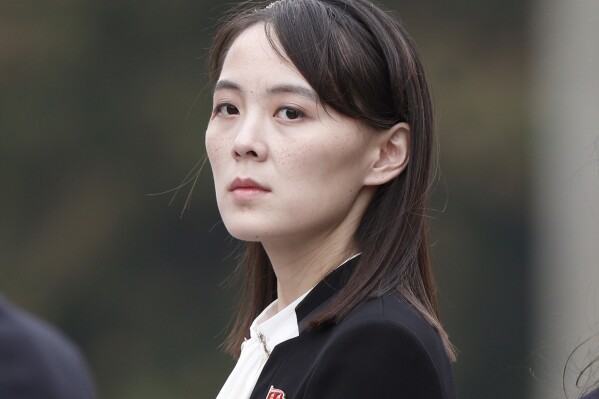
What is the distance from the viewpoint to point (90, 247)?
7.88m

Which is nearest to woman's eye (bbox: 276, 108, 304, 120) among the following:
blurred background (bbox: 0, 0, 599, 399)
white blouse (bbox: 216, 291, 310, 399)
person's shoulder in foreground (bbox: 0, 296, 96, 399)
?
white blouse (bbox: 216, 291, 310, 399)

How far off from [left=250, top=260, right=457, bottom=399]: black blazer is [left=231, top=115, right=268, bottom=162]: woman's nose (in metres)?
0.40

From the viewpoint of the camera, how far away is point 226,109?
120 inches

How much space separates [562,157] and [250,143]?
5011 millimetres

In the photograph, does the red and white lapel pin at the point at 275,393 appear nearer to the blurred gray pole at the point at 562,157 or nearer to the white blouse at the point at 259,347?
the white blouse at the point at 259,347

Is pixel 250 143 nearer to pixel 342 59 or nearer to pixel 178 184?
pixel 342 59

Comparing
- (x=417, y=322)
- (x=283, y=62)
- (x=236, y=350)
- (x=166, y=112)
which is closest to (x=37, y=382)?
(x=417, y=322)

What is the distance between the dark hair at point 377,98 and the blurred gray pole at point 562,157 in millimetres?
4556

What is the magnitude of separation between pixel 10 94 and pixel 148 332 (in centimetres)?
160

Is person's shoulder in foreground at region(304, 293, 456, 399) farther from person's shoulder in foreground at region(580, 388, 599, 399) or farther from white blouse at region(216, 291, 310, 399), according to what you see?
person's shoulder in foreground at region(580, 388, 599, 399)

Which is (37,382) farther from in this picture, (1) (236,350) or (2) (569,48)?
(2) (569,48)

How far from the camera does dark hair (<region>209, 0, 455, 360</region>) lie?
9.43 ft

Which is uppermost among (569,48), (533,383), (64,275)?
(569,48)

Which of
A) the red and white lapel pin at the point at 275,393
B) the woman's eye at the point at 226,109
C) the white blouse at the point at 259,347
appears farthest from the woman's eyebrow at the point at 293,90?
the red and white lapel pin at the point at 275,393
